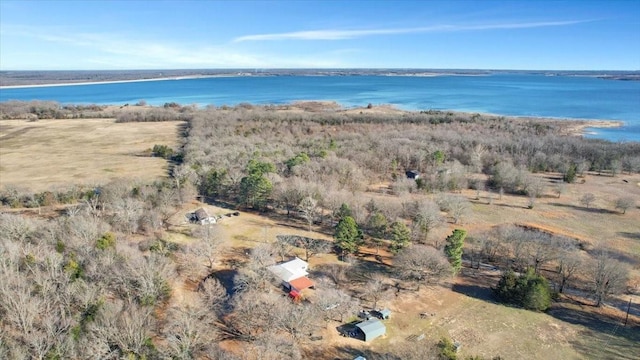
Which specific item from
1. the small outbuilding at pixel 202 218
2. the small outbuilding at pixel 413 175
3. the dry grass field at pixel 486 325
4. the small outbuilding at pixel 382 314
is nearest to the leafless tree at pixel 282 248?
the dry grass field at pixel 486 325

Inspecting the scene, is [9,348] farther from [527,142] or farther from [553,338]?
[527,142]

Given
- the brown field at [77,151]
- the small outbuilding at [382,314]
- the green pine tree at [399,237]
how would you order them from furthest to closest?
the brown field at [77,151]
the green pine tree at [399,237]
the small outbuilding at [382,314]

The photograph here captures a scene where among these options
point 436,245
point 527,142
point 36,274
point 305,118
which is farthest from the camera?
point 305,118

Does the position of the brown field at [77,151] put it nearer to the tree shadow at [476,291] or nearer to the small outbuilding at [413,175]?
the small outbuilding at [413,175]

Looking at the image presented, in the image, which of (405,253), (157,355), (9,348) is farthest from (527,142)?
(9,348)

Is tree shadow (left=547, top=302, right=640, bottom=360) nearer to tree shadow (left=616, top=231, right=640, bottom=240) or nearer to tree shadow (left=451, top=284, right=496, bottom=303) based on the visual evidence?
tree shadow (left=451, top=284, right=496, bottom=303)

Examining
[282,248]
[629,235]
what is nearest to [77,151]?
[282,248]
